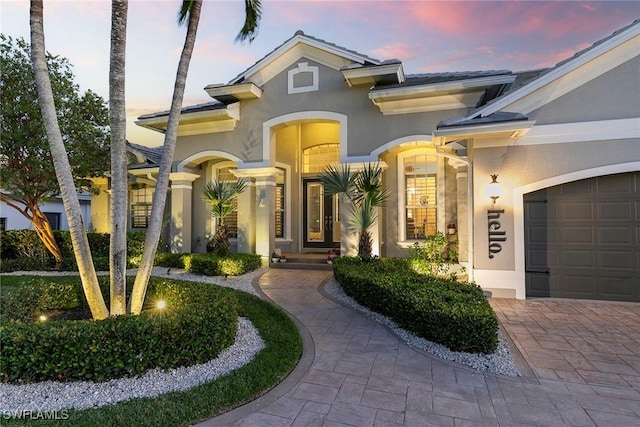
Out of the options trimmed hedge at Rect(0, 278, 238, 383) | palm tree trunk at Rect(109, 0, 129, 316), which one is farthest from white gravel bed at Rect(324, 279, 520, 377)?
palm tree trunk at Rect(109, 0, 129, 316)

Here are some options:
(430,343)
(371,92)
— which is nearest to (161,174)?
(430,343)

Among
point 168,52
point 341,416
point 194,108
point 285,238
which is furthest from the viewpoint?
point 285,238

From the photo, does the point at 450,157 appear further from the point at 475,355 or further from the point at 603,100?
the point at 475,355

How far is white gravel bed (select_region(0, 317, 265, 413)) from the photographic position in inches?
123

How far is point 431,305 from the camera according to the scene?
4.72 meters

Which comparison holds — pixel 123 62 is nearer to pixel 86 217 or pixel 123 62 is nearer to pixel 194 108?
pixel 194 108

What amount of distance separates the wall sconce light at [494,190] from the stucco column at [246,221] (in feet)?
22.6

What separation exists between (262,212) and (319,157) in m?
3.49

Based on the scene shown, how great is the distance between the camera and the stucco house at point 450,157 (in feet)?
22.4

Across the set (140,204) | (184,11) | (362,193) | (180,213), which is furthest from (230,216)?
(184,11)

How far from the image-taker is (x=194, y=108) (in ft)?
36.3

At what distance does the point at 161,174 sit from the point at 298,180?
25.3ft

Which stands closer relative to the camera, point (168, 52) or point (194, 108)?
point (168, 52)

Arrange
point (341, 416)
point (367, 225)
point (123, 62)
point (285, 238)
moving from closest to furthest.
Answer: point (341, 416) < point (123, 62) < point (367, 225) < point (285, 238)
